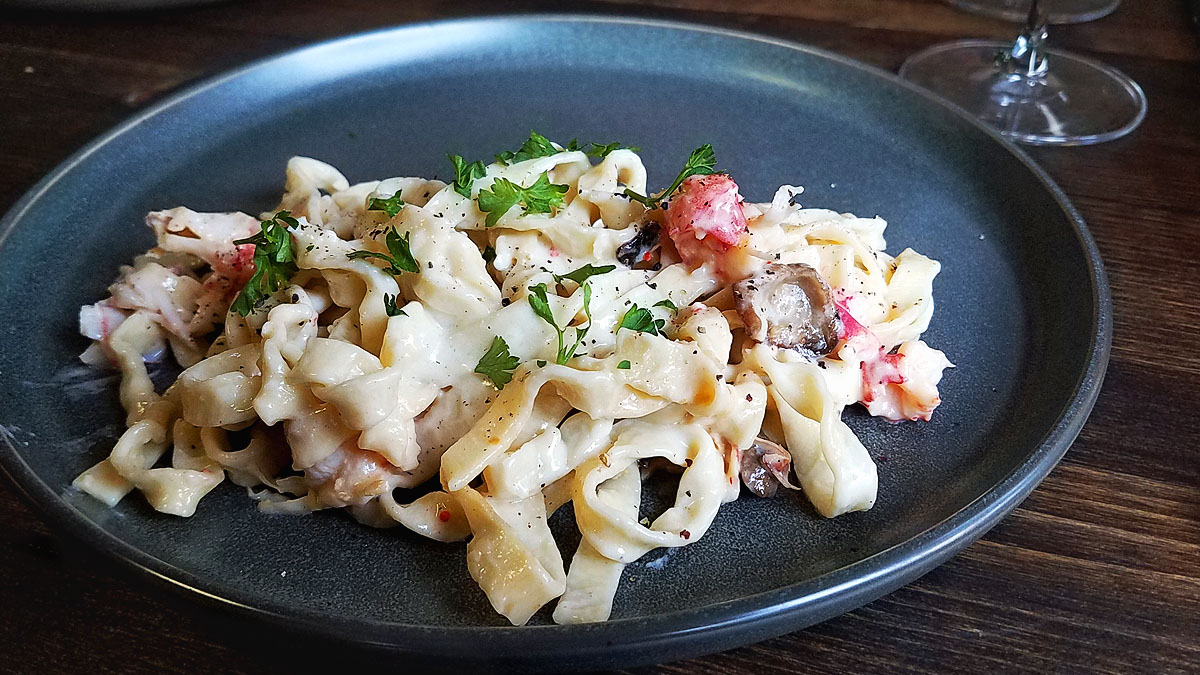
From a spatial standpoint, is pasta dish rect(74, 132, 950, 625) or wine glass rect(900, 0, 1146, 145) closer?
pasta dish rect(74, 132, 950, 625)

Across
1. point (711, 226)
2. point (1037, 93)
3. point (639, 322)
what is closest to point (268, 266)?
point (639, 322)

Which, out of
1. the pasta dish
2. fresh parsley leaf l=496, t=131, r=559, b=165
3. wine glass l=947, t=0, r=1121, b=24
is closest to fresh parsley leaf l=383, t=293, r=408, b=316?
the pasta dish

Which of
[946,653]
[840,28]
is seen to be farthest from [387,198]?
[840,28]

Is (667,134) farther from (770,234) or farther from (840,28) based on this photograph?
(840,28)

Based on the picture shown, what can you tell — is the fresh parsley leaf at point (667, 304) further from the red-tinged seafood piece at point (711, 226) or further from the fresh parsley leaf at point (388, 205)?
the fresh parsley leaf at point (388, 205)

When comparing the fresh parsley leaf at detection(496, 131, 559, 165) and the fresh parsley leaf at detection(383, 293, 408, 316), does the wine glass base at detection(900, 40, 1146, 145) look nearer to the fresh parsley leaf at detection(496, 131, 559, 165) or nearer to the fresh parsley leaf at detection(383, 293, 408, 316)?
the fresh parsley leaf at detection(496, 131, 559, 165)

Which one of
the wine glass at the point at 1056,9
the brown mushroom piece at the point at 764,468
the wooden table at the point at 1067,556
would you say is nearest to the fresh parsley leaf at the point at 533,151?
the brown mushroom piece at the point at 764,468

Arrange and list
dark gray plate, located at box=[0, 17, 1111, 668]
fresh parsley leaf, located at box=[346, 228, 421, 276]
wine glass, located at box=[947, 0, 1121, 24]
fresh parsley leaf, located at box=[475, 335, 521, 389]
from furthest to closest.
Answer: wine glass, located at box=[947, 0, 1121, 24], fresh parsley leaf, located at box=[346, 228, 421, 276], fresh parsley leaf, located at box=[475, 335, 521, 389], dark gray plate, located at box=[0, 17, 1111, 668]
